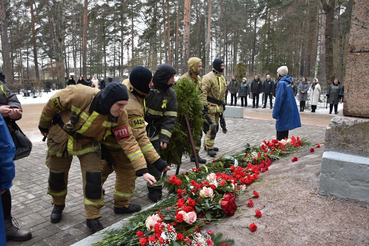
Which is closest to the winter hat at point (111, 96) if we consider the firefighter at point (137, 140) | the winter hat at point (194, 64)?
the firefighter at point (137, 140)

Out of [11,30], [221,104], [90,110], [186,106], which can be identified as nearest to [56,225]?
[90,110]

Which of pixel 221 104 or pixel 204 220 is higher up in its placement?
pixel 221 104

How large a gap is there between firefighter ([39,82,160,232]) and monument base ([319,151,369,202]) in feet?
5.34

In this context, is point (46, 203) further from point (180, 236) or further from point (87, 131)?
point (180, 236)

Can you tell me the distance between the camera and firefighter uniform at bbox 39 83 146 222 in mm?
2994

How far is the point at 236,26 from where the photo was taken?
3866cm

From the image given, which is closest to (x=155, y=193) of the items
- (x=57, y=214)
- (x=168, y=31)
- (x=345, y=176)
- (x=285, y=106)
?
(x=57, y=214)

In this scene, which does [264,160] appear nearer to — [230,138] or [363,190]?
[363,190]

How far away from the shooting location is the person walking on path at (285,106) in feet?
19.1

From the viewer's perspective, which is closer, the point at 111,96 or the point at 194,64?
the point at 111,96

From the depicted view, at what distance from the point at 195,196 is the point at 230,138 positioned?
553 cm

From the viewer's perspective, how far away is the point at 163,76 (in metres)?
3.94

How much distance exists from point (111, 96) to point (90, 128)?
42 centimetres

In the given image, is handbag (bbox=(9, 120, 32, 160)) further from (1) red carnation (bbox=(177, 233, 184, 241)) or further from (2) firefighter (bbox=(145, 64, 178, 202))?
(1) red carnation (bbox=(177, 233, 184, 241))
